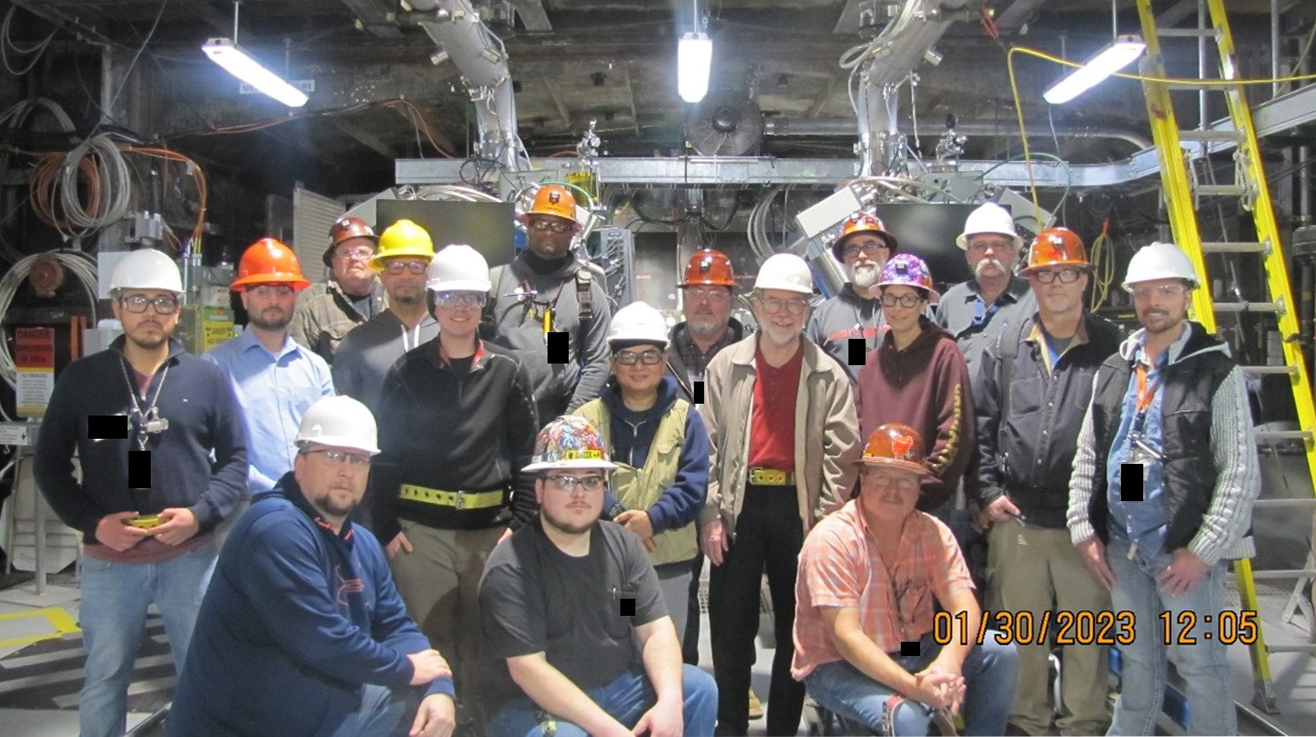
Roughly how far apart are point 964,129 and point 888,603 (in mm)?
5213

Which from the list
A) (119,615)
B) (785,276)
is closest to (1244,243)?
(785,276)

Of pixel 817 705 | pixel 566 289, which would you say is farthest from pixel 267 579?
pixel 817 705

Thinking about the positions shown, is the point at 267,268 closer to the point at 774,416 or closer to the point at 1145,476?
the point at 774,416

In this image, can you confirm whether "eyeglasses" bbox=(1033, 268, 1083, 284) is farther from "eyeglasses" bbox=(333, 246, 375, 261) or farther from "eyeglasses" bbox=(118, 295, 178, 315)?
"eyeglasses" bbox=(118, 295, 178, 315)

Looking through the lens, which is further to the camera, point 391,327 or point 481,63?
point 481,63

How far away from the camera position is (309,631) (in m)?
2.05

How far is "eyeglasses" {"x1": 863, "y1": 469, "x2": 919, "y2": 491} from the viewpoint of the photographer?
254 cm

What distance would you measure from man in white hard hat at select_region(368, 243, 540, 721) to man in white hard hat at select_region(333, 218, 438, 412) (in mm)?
152

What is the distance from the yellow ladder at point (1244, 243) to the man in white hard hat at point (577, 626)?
239 centimetres

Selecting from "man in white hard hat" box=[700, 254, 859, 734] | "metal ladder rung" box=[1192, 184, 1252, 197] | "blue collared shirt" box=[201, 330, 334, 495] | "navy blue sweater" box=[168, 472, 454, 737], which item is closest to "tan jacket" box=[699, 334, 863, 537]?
"man in white hard hat" box=[700, 254, 859, 734]

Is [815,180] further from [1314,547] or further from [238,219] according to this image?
[238,219]

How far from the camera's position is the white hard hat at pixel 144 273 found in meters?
2.71

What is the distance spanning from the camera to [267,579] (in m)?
2.03

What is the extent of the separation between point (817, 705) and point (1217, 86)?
10.4 feet
